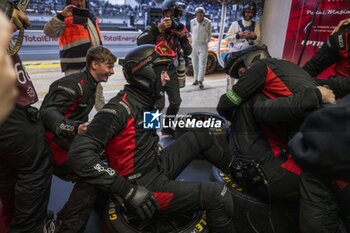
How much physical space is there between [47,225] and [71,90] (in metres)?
0.96

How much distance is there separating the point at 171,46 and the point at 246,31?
1.68 meters

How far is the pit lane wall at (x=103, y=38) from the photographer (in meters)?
8.40

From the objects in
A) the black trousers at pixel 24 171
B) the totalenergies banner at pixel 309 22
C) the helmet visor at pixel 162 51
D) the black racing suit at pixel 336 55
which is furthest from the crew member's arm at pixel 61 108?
the totalenergies banner at pixel 309 22

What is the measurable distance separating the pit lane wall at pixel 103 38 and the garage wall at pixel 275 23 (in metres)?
6.39

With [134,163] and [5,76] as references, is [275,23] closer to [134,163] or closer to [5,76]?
[134,163]

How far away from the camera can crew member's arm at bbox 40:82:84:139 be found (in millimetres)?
1806

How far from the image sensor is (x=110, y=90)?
5.09 m

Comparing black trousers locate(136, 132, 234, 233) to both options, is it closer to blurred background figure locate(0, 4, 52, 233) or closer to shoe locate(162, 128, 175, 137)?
blurred background figure locate(0, 4, 52, 233)

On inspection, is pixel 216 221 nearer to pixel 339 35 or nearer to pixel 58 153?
pixel 58 153

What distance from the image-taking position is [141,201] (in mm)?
1416

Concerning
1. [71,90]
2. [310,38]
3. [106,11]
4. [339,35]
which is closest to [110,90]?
[71,90]

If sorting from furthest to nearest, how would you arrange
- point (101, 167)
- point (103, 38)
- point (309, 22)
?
1. point (103, 38)
2. point (309, 22)
3. point (101, 167)

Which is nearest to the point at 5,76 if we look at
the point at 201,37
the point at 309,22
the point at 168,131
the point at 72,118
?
the point at 72,118

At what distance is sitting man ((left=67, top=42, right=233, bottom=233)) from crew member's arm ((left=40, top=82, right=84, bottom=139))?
391 mm
